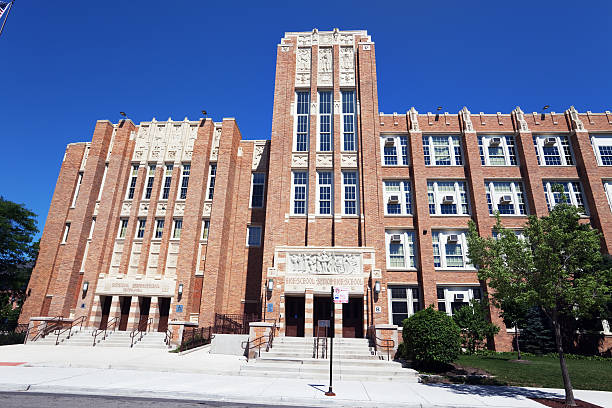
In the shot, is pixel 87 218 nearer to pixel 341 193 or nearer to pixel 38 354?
pixel 38 354

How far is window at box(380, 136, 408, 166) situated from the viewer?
26266 mm

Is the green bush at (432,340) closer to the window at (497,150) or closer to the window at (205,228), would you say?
the window at (497,150)

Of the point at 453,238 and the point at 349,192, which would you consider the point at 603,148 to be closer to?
the point at 453,238

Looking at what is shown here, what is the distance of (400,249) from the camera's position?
79.2ft

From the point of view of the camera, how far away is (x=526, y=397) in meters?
10.6

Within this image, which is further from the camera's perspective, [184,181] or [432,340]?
[184,181]

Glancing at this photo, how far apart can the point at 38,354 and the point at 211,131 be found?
1838 centimetres

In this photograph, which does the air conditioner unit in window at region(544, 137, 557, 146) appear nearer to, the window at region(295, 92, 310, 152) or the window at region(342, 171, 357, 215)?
the window at region(342, 171, 357, 215)

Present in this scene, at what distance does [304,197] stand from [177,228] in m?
10.7

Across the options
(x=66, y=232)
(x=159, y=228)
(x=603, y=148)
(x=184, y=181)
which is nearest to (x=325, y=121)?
(x=184, y=181)

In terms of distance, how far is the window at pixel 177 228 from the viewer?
2550cm

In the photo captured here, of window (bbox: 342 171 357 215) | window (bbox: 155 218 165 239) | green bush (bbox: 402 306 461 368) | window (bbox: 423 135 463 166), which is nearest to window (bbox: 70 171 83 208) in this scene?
window (bbox: 155 218 165 239)

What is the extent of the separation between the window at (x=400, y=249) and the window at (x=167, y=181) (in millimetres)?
18068

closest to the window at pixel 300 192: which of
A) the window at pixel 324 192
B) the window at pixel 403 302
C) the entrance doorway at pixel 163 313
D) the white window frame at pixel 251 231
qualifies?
the window at pixel 324 192
